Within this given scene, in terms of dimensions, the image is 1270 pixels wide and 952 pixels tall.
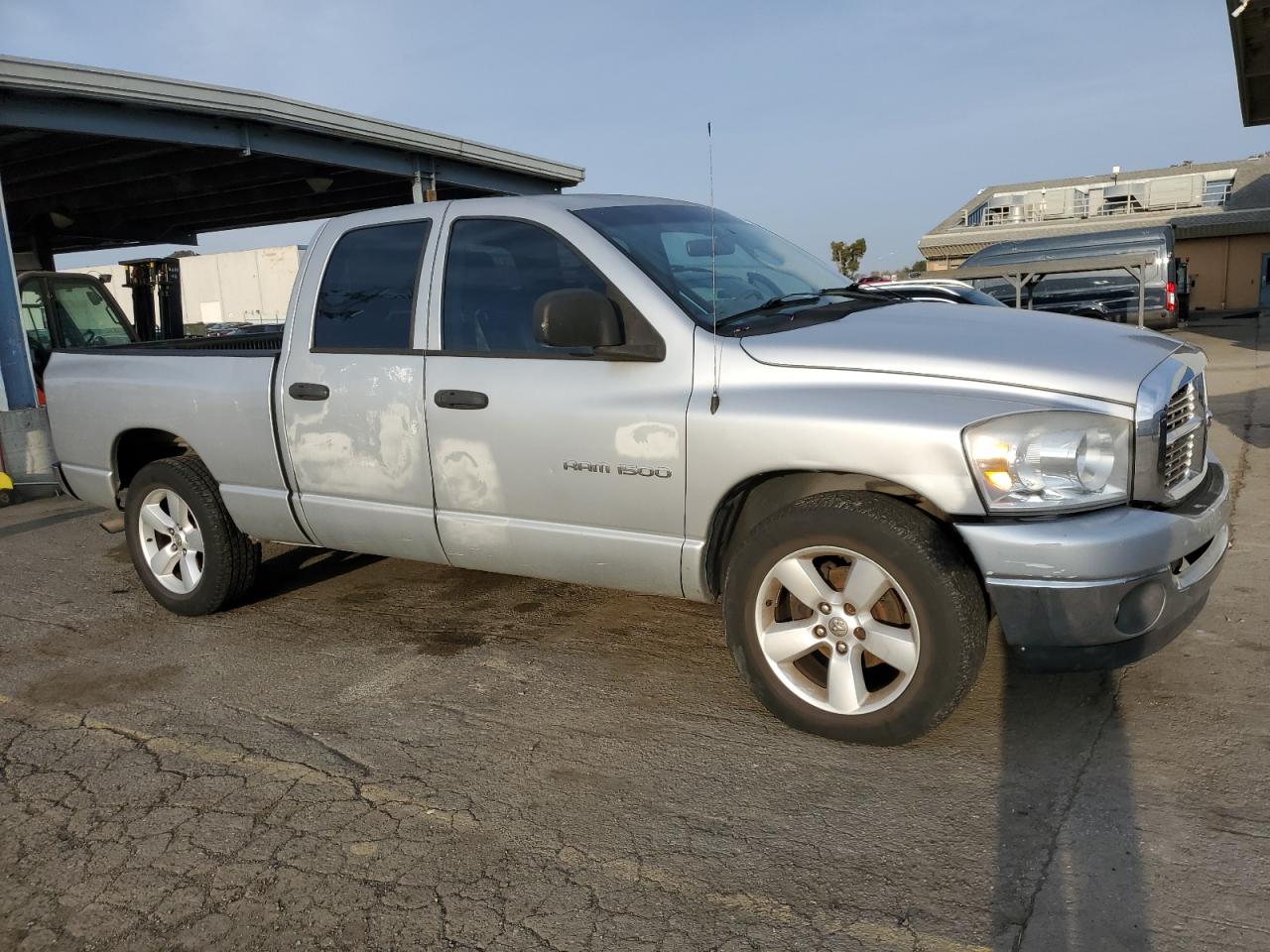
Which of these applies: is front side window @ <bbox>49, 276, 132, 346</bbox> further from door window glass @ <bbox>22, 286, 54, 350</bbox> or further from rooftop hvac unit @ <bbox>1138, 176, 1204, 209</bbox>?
rooftop hvac unit @ <bbox>1138, 176, 1204, 209</bbox>

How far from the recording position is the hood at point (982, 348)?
9.95 feet

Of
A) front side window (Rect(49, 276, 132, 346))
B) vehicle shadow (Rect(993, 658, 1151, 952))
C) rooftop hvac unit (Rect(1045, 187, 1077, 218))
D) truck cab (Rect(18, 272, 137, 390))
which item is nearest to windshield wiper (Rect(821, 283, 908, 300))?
vehicle shadow (Rect(993, 658, 1151, 952))

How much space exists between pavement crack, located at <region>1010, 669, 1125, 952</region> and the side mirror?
2055mm

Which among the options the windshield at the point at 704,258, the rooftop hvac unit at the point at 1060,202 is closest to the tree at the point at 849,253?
the rooftop hvac unit at the point at 1060,202

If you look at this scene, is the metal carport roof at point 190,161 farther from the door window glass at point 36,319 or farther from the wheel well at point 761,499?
the wheel well at point 761,499

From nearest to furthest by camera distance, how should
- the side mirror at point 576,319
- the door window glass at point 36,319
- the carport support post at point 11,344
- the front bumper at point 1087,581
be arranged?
1. the front bumper at point 1087,581
2. the side mirror at point 576,319
3. the carport support post at point 11,344
4. the door window glass at point 36,319

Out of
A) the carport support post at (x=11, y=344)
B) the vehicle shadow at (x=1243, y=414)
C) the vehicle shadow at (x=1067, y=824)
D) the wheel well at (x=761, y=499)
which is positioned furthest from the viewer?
the carport support post at (x=11, y=344)

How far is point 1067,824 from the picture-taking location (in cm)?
281

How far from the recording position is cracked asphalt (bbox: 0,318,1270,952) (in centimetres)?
250

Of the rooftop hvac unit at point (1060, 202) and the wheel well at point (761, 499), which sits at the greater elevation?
the rooftop hvac unit at point (1060, 202)

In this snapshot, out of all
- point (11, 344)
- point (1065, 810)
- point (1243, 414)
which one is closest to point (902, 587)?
point (1065, 810)

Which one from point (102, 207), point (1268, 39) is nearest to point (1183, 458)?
point (1268, 39)

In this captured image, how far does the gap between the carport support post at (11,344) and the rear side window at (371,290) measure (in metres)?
6.52

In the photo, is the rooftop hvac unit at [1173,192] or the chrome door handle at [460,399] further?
the rooftop hvac unit at [1173,192]
